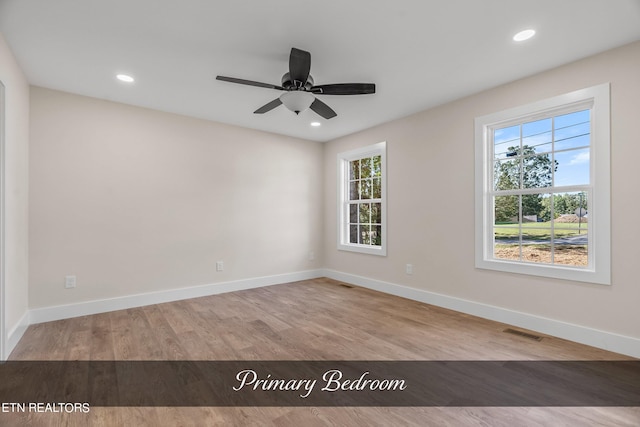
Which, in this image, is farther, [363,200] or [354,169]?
[354,169]

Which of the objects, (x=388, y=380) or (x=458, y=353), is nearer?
(x=388, y=380)

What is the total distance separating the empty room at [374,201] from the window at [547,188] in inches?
0.8

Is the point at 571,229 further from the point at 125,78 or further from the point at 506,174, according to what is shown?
the point at 125,78

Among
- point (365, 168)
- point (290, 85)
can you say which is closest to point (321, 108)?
point (290, 85)

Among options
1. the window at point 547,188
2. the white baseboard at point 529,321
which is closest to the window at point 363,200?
the white baseboard at point 529,321

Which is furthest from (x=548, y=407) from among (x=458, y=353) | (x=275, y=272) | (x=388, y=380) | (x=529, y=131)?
(x=275, y=272)

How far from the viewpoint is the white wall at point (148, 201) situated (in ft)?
11.0

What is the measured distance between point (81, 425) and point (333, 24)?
303cm

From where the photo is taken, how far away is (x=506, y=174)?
3377 mm

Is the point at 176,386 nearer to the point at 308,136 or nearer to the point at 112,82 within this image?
the point at 112,82

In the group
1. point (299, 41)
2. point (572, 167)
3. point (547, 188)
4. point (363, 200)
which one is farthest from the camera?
point (363, 200)

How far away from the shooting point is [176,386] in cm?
205
